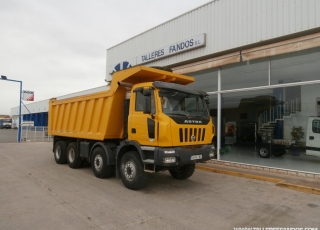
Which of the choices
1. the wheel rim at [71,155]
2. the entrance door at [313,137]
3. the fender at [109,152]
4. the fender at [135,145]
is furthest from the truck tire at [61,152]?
the entrance door at [313,137]

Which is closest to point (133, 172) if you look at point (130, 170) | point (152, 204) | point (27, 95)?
point (130, 170)

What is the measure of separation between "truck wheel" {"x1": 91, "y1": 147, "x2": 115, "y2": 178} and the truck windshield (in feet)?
9.01

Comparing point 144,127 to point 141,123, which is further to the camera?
point 141,123

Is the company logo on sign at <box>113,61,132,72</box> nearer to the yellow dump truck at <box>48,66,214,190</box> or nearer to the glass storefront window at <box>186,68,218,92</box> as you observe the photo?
the glass storefront window at <box>186,68,218,92</box>

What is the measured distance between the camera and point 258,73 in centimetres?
885

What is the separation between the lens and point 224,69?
977cm

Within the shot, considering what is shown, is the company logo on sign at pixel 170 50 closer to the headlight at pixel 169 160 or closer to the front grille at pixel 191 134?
the front grille at pixel 191 134

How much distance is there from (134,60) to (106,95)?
7.13 m

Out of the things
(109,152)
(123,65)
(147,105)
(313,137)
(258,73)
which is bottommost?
(109,152)

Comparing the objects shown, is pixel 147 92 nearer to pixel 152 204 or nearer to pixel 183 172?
pixel 152 204

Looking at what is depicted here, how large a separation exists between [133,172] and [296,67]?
655 cm

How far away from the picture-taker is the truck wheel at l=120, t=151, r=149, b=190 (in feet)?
18.7

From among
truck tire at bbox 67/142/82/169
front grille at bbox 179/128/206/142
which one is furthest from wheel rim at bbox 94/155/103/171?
front grille at bbox 179/128/206/142

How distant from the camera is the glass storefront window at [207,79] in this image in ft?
33.0
